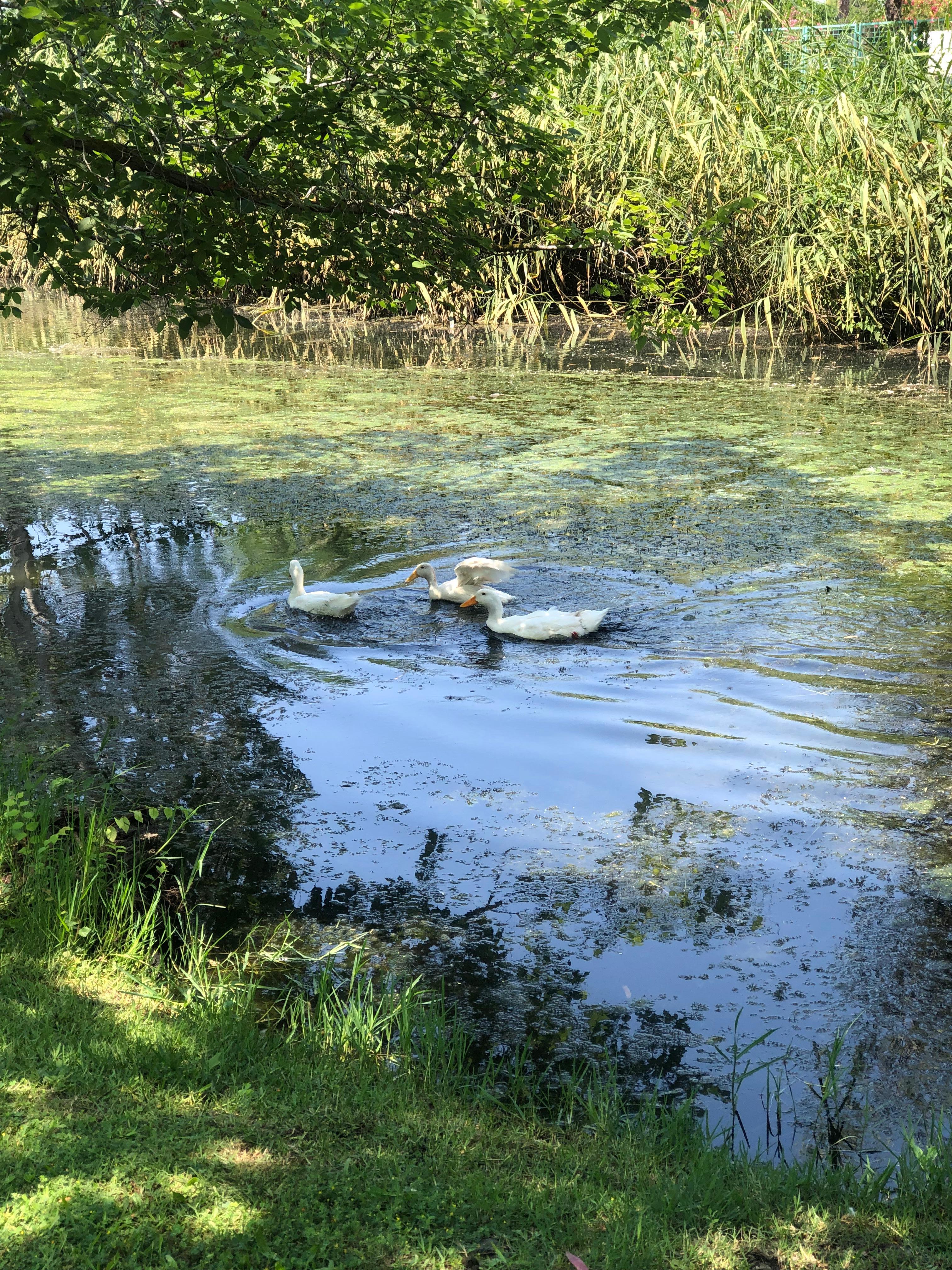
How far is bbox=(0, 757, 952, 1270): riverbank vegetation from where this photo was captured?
7.17 feet

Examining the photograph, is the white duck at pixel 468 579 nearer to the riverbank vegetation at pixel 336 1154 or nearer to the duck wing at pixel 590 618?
the duck wing at pixel 590 618

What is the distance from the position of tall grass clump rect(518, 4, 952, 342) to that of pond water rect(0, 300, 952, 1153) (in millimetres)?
1906

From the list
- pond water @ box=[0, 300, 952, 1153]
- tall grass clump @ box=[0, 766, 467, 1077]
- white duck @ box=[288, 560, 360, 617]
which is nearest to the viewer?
tall grass clump @ box=[0, 766, 467, 1077]

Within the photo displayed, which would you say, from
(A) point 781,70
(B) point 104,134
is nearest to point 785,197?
(A) point 781,70

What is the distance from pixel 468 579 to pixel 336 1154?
4.11 m

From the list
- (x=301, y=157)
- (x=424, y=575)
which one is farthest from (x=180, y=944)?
(x=301, y=157)

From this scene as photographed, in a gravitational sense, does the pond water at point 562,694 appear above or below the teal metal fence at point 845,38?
below

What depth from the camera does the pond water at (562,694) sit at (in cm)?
323

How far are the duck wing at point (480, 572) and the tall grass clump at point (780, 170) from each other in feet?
18.1

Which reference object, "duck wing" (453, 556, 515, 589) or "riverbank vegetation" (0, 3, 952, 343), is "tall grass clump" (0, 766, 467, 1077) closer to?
"riverbank vegetation" (0, 3, 952, 343)

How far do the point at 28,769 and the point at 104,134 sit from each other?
2766 millimetres

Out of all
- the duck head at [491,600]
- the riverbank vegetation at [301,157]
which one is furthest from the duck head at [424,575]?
the riverbank vegetation at [301,157]

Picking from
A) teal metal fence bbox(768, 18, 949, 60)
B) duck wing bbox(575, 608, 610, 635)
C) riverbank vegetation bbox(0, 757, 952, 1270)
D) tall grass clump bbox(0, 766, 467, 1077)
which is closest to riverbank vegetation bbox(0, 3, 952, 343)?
duck wing bbox(575, 608, 610, 635)

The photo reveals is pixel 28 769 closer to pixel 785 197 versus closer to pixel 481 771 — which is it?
pixel 481 771
